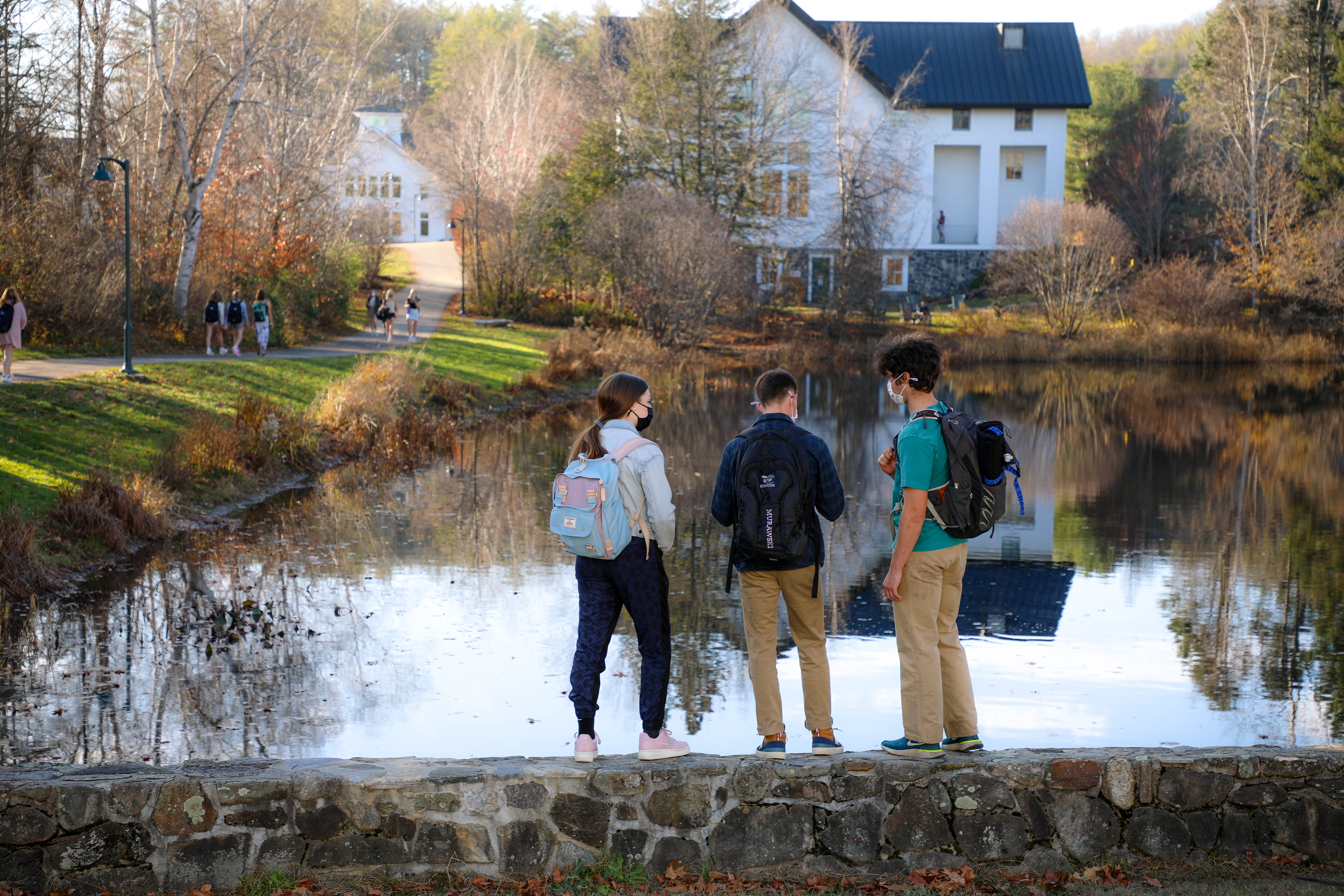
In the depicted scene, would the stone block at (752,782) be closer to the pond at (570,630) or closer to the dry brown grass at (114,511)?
the pond at (570,630)

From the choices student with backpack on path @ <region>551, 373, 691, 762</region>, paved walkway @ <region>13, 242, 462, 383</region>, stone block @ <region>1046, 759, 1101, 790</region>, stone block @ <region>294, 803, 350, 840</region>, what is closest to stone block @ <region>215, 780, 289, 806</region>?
stone block @ <region>294, 803, 350, 840</region>

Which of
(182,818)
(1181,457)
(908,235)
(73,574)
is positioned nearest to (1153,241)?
(908,235)

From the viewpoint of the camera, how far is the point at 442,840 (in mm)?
5734

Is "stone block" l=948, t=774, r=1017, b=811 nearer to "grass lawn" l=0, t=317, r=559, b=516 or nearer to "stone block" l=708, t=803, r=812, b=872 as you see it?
"stone block" l=708, t=803, r=812, b=872

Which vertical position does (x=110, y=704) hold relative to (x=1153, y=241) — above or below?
below

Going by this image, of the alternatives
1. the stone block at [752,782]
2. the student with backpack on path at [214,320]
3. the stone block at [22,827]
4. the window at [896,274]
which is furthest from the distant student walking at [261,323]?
the window at [896,274]

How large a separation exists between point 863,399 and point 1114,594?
20.6 metres

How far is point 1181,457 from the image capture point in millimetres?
23875

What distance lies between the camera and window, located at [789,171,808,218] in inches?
2089

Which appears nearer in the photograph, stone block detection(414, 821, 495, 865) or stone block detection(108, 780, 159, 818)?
stone block detection(108, 780, 159, 818)

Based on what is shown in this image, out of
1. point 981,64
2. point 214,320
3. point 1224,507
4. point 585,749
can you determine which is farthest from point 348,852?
point 981,64

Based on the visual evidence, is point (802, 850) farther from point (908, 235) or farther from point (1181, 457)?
point (908, 235)

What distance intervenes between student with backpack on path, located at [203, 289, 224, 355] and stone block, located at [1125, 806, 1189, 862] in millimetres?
26448

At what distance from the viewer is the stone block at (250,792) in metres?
5.67
